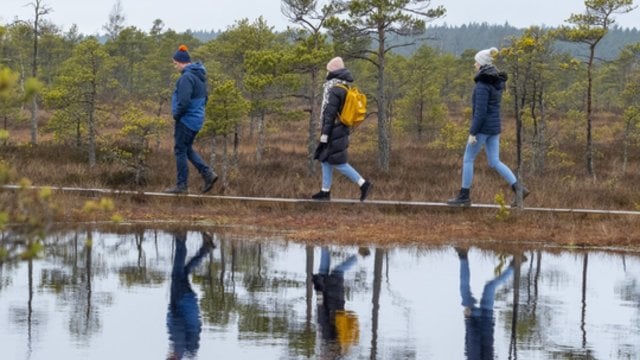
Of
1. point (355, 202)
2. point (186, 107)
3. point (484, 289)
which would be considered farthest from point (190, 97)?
point (484, 289)

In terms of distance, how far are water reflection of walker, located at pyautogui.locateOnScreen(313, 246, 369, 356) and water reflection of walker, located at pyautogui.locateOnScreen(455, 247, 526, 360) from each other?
73cm

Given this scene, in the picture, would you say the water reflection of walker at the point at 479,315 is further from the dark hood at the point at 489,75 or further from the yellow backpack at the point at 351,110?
the yellow backpack at the point at 351,110

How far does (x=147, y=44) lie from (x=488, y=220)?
67459 millimetres

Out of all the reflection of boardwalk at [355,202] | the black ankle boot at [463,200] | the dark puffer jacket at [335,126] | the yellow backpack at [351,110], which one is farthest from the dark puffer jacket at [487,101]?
the dark puffer jacket at [335,126]

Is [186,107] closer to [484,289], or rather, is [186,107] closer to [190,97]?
[190,97]

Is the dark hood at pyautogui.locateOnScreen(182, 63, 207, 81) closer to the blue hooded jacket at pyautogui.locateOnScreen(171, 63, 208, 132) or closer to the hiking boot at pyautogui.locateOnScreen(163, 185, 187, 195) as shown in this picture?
the blue hooded jacket at pyautogui.locateOnScreen(171, 63, 208, 132)

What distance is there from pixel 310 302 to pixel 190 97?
695 centimetres

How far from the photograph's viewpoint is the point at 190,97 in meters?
13.8

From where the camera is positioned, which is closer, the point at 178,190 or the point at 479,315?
the point at 479,315

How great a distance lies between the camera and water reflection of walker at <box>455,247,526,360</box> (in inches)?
234

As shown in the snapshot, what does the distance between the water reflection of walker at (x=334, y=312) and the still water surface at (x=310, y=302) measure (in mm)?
13

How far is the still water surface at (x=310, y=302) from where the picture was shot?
19.3 feet

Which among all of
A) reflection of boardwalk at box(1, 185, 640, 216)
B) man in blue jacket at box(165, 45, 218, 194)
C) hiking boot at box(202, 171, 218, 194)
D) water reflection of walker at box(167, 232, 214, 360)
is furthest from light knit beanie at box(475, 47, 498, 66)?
water reflection of walker at box(167, 232, 214, 360)

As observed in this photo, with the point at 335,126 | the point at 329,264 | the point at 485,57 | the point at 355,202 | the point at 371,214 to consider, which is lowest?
the point at 329,264
